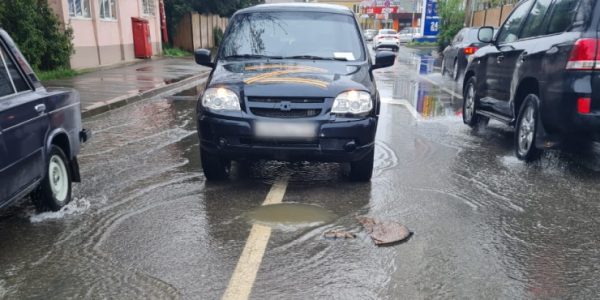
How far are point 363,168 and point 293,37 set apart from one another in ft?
5.89

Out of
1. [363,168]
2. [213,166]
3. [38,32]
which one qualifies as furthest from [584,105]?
A: [38,32]

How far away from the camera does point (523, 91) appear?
6602mm

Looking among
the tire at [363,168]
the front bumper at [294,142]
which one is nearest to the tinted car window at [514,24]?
the tire at [363,168]

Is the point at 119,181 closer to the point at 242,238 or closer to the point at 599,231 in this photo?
the point at 242,238

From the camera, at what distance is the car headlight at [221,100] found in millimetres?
4945

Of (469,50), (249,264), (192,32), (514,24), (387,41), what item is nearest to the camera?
(249,264)

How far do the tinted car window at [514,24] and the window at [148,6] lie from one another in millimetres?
19488

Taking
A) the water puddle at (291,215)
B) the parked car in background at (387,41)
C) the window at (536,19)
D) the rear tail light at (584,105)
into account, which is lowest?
the parked car in background at (387,41)

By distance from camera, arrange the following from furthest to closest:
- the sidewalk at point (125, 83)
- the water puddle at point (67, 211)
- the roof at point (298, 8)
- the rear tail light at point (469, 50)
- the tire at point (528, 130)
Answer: the rear tail light at point (469, 50)
the sidewalk at point (125, 83)
the roof at point (298, 8)
the tire at point (528, 130)
the water puddle at point (67, 211)

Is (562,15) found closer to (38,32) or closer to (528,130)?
(528,130)

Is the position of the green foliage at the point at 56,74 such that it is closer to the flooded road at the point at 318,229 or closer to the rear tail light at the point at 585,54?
the flooded road at the point at 318,229

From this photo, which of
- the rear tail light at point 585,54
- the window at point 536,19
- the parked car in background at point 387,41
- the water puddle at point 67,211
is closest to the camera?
the water puddle at point 67,211

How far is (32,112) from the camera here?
413cm

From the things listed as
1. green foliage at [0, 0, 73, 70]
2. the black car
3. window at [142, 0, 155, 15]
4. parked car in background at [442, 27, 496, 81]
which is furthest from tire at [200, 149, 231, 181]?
window at [142, 0, 155, 15]
